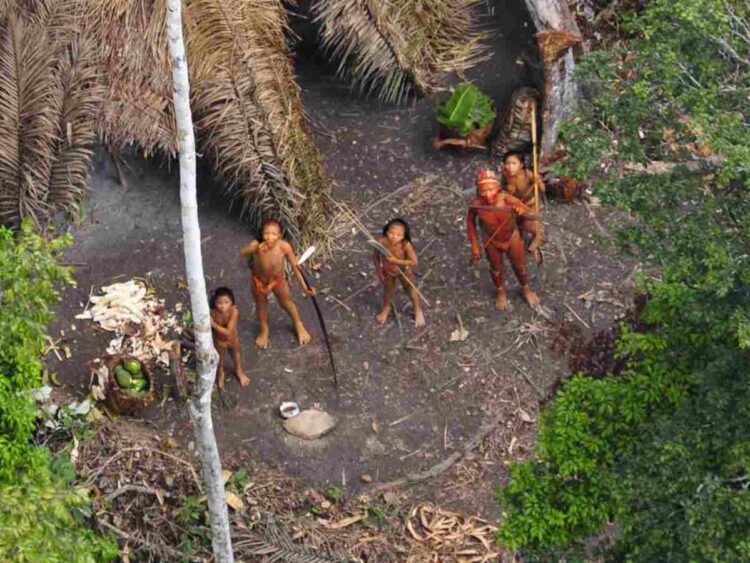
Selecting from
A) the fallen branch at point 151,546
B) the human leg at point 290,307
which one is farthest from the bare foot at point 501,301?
the fallen branch at point 151,546

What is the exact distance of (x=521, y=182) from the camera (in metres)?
11.0

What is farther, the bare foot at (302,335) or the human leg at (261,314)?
the bare foot at (302,335)

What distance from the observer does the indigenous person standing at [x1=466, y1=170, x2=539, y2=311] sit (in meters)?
10.5

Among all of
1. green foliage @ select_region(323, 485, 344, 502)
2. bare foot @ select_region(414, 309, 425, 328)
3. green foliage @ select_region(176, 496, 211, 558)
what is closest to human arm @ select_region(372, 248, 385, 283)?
bare foot @ select_region(414, 309, 425, 328)

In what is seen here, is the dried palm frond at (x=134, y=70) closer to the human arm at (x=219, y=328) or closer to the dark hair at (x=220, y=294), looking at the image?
the dark hair at (x=220, y=294)

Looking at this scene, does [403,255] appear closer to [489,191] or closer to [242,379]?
[489,191]

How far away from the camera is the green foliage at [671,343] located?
6.80 m

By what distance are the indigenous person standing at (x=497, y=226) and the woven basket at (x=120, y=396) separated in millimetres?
2902

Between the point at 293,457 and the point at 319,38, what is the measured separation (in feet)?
15.7

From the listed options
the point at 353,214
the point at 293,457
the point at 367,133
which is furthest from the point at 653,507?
the point at 367,133

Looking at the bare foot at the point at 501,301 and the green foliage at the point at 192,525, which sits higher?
the bare foot at the point at 501,301

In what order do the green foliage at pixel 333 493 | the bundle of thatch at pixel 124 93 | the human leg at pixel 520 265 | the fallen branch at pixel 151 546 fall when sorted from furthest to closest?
the bundle of thatch at pixel 124 93
the human leg at pixel 520 265
the green foliage at pixel 333 493
the fallen branch at pixel 151 546

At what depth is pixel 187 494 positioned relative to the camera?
31.9 feet

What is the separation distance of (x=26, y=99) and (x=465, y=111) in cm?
409
